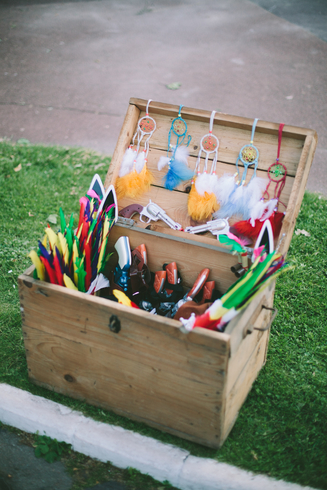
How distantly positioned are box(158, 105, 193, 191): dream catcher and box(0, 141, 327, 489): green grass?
3.05 feet

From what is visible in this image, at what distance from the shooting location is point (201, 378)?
1492 millimetres

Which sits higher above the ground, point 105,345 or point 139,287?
point 139,287

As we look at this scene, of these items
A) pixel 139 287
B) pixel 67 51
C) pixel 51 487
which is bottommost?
pixel 51 487

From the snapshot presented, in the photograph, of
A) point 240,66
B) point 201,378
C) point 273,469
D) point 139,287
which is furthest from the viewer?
point 240,66

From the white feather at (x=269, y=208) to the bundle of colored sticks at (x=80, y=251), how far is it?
687 mm

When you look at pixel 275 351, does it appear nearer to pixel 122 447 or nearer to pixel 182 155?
pixel 122 447

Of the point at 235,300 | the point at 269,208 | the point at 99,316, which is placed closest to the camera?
the point at 235,300

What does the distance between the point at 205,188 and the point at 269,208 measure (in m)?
0.31

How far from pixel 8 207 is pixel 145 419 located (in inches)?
85.5

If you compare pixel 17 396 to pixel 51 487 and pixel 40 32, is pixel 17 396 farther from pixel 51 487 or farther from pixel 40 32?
pixel 40 32

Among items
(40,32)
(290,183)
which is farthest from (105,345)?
(40,32)

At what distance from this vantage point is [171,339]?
1.48 m

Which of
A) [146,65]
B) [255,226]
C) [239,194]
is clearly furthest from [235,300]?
[146,65]

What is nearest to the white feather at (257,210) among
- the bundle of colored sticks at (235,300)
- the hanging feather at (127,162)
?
the bundle of colored sticks at (235,300)
